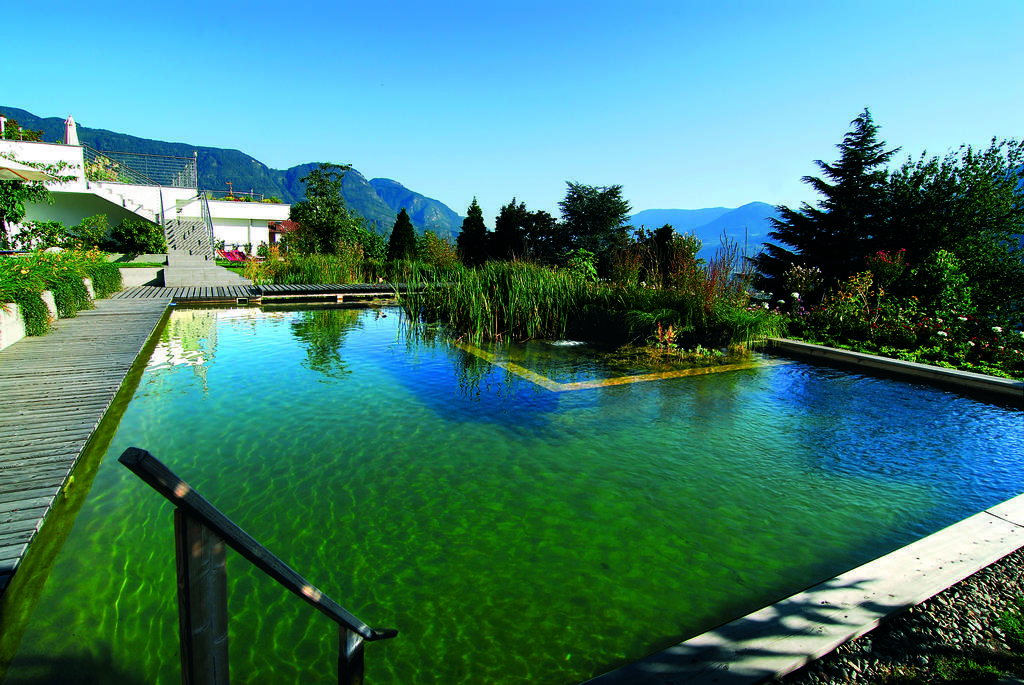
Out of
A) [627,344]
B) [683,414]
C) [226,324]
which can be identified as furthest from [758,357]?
[226,324]

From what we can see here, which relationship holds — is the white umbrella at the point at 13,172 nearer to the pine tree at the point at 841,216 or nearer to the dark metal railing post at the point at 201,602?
the dark metal railing post at the point at 201,602

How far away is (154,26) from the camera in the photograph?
50.1ft

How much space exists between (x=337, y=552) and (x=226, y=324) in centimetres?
747

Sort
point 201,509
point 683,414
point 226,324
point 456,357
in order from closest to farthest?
point 201,509 → point 683,414 → point 456,357 → point 226,324

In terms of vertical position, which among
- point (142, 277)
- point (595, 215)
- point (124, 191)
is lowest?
point (142, 277)

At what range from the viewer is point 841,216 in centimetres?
1441

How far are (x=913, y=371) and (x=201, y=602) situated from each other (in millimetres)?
7238

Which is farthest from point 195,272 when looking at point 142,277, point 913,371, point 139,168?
point 139,168

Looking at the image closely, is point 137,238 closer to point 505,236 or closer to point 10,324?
point 505,236

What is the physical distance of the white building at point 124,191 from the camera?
19250 mm

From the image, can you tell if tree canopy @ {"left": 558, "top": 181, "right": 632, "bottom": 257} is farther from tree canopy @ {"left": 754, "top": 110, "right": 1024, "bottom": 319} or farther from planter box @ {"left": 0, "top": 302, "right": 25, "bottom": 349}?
planter box @ {"left": 0, "top": 302, "right": 25, "bottom": 349}

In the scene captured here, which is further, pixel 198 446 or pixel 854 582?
pixel 198 446

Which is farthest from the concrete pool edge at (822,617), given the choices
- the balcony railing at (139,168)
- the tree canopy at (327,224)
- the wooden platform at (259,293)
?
the balcony railing at (139,168)

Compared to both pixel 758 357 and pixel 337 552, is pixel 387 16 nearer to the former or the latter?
pixel 758 357
